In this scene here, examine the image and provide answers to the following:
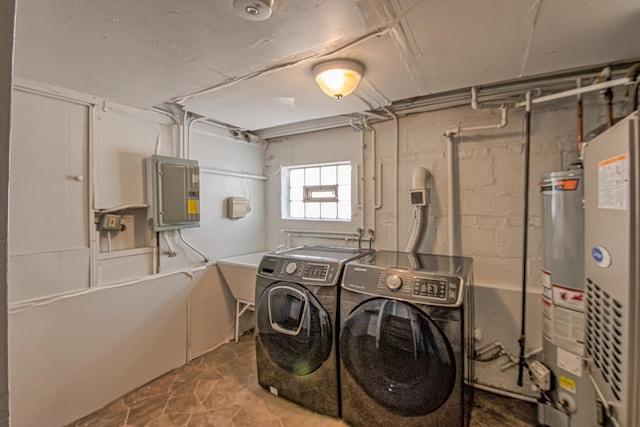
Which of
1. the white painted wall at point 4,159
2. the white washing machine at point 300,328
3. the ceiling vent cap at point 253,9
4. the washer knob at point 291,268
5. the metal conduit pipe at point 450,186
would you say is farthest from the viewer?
the metal conduit pipe at point 450,186

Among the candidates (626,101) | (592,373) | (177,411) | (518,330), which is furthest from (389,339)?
(626,101)

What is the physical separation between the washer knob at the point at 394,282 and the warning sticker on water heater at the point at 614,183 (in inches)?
34.9

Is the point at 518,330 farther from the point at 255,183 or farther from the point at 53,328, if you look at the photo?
the point at 53,328

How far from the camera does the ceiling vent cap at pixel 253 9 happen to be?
107cm

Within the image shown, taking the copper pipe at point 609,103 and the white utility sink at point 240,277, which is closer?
the copper pipe at point 609,103

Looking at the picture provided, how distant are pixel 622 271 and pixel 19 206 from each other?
2.80 m

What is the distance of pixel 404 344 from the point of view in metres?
1.50

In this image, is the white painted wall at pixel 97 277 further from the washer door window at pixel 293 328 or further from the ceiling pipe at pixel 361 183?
the ceiling pipe at pixel 361 183

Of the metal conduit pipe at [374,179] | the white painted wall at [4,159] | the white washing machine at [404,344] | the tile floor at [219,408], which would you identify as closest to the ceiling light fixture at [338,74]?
the metal conduit pipe at [374,179]

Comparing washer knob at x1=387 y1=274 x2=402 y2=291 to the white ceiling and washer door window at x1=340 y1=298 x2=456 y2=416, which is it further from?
the white ceiling

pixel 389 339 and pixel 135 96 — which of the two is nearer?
pixel 389 339

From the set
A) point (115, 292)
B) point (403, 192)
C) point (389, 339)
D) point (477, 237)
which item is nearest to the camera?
point (389, 339)

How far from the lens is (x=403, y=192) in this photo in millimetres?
2508

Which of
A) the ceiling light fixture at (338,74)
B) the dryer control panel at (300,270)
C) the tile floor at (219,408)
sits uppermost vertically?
the ceiling light fixture at (338,74)
